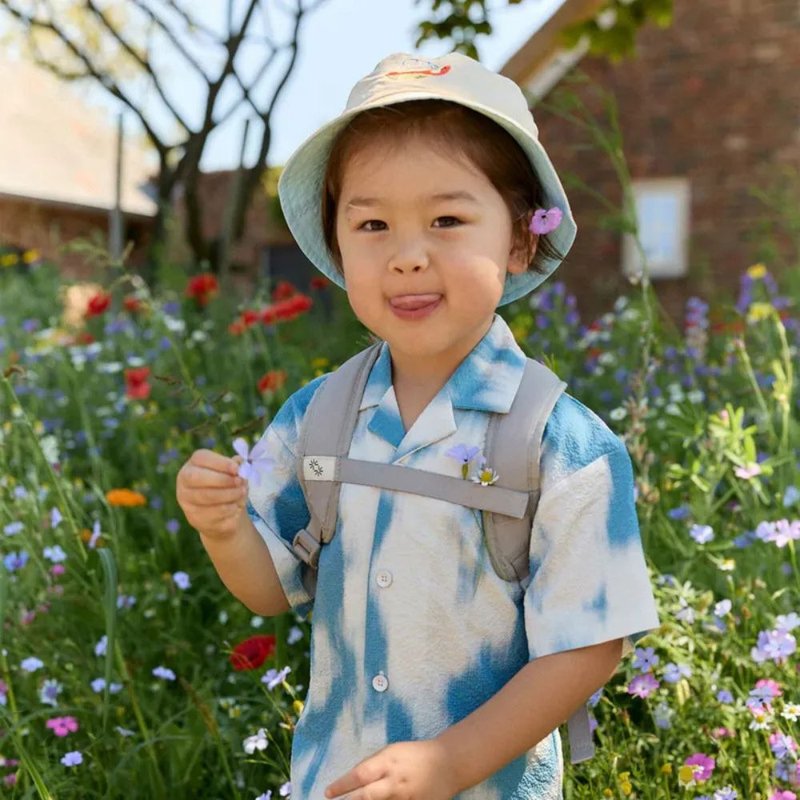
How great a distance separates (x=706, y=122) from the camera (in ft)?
36.0

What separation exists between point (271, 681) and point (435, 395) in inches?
25.6

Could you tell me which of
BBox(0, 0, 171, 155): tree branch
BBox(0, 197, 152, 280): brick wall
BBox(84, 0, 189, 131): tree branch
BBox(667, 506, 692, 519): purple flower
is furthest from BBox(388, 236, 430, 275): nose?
BBox(0, 197, 152, 280): brick wall

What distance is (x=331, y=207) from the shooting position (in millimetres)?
1626

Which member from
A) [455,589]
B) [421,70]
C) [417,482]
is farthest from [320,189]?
[455,589]

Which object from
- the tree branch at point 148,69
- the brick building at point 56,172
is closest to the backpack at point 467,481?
the tree branch at point 148,69

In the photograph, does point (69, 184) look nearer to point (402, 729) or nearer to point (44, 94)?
point (44, 94)

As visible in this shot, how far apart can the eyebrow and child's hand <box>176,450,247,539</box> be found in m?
0.36

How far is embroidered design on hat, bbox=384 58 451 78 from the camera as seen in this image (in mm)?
1401

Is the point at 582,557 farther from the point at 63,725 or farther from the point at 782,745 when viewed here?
the point at 63,725

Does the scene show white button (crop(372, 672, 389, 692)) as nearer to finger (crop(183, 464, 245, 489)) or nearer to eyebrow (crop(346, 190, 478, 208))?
finger (crop(183, 464, 245, 489))

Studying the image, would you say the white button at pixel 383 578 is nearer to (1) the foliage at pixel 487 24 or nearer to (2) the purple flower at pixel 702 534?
(2) the purple flower at pixel 702 534

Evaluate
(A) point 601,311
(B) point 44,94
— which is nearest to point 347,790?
(A) point 601,311

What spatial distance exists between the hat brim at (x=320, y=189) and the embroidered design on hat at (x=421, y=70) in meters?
0.04

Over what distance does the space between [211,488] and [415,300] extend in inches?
13.5
